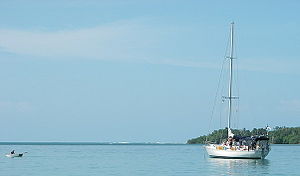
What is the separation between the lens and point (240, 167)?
6688 cm

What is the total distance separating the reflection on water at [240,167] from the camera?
60.0 metres

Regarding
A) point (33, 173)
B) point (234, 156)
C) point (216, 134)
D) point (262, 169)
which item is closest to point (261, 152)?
point (234, 156)

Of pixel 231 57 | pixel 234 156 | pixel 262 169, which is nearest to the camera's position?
pixel 262 169

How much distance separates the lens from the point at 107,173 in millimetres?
59406

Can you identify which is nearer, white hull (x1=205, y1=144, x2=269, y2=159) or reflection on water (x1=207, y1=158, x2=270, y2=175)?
reflection on water (x1=207, y1=158, x2=270, y2=175)

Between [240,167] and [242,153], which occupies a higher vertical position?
[242,153]

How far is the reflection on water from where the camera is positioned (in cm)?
6000

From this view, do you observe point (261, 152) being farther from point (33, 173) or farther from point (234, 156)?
point (33, 173)

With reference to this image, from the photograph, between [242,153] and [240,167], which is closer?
[240,167]

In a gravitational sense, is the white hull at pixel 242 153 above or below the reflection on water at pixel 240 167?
above

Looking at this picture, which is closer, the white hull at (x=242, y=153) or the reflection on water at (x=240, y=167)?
the reflection on water at (x=240, y=167)

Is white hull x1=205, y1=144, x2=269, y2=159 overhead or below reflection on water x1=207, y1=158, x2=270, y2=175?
overhead

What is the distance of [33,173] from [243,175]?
19262 mm

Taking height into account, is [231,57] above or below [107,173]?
above
